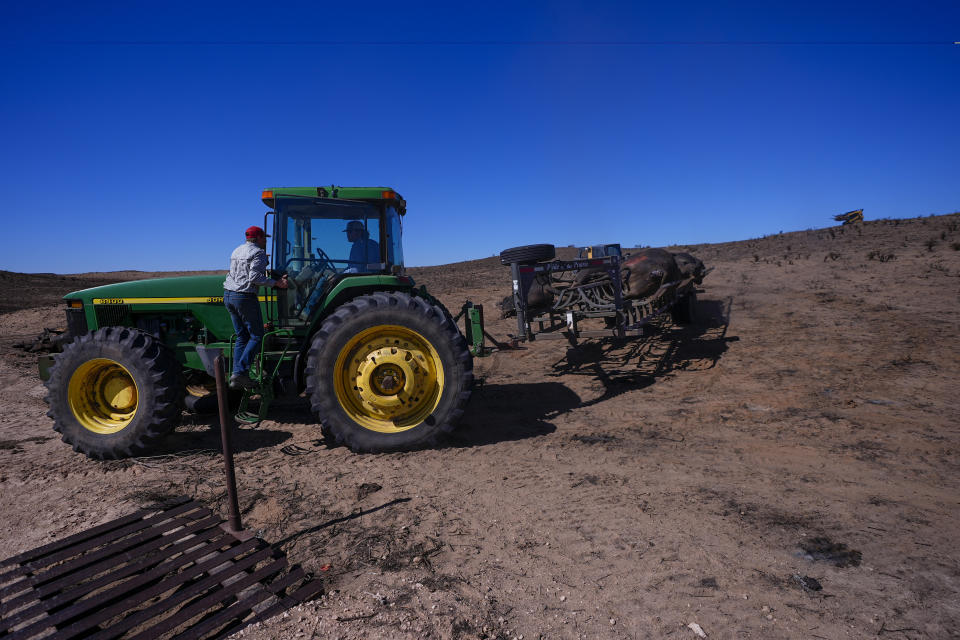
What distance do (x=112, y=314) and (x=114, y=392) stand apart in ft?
3.07

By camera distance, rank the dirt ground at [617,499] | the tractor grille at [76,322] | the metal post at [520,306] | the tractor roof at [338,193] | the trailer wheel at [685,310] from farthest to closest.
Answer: the trailer wheel at [685,310] → the metal post at [520,306] → the tractor grille at [76,322] → the tractor roof at [338,193] → the dirt ground at [617,499]

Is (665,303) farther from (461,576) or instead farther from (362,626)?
(362,626)

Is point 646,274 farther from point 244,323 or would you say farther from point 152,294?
point 152,294

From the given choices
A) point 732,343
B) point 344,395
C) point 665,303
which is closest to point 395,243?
point 344,395

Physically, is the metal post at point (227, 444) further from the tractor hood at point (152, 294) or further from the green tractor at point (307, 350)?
the tractor hood at point (152, 294)

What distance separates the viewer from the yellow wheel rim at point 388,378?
4.55m

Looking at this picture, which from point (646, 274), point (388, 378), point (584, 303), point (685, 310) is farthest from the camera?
point (685, 310)

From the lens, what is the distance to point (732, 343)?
8.65 m

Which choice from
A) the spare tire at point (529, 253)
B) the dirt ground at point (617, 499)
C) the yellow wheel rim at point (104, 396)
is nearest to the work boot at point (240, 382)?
the dirt ground at point (617, 499)

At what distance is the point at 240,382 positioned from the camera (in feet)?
15.2

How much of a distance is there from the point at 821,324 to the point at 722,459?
6325mm

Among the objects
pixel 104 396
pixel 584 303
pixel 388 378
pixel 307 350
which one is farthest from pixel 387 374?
pixel 584 303

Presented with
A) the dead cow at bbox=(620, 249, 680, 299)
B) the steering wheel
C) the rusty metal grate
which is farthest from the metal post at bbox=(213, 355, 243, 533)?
the dead cow at bbox=(620, 249, 680, 299)

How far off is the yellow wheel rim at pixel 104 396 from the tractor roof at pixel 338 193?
7.02ft
